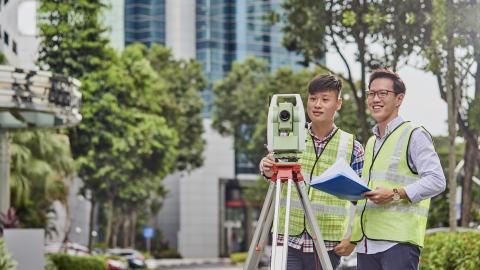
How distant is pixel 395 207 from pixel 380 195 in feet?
0.53

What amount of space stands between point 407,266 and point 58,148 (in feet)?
83.4

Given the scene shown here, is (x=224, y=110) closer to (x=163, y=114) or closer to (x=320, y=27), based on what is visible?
(x=163, y=114)

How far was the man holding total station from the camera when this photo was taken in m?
5.20

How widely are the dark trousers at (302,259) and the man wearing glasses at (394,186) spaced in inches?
8.6

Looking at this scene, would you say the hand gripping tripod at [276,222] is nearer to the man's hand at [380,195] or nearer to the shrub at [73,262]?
the man's hand at [380,195]

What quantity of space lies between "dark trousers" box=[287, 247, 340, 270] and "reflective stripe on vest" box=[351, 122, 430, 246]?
27 cm

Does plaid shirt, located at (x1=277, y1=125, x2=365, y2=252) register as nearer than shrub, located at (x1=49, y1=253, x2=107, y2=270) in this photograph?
Yes

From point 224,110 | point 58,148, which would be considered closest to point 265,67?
point 224,110

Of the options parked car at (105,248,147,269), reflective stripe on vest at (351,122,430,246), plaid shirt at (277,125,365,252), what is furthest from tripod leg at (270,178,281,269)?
parked car at (105,248,147,269)

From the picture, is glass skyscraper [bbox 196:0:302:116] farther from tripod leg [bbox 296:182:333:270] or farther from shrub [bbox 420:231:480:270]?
tripod leg [bbox 296:182:333:270]

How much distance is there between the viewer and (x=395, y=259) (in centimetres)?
→ 484

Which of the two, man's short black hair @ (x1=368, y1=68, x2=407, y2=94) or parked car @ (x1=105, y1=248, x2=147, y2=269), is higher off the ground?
man's short black hair @ (x1=368, y1=68, x2=407, y2=94)

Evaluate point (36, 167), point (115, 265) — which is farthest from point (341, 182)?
point (115, 265)

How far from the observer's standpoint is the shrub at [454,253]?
421 inches
